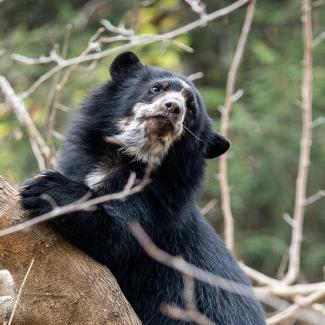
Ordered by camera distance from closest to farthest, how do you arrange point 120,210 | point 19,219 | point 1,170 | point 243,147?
point 19,219
point 120,210
point 1,170
point 243,147

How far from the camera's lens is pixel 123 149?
5660 mm

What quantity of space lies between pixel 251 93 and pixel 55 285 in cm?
1115

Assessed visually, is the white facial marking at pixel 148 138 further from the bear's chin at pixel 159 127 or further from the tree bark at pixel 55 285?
→ the tree bark at pixel 55 285

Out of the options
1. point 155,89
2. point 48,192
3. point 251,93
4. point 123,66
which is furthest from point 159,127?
point 251,93

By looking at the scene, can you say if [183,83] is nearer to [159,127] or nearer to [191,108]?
[191,108]

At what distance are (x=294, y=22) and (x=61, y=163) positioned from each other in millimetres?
10321

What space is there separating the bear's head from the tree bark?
1.29 meters

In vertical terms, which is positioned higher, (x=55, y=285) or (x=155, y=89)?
(x=155, y=89)

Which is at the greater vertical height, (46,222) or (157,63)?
(157,63)

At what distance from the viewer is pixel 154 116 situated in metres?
5.61

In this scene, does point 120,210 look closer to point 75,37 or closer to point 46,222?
point 46,222

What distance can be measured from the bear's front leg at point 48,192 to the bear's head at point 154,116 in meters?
0.83

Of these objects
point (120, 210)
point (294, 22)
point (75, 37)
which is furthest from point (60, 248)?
point (294, 22)

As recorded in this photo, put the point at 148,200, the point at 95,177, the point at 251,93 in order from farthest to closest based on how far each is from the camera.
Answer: the point at 251,93
the point at 95,177
the point at 148,200
